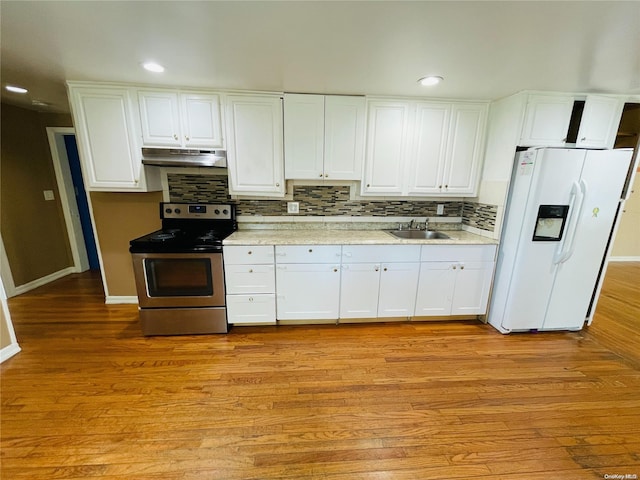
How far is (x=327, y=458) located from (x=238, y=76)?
2.74 meters

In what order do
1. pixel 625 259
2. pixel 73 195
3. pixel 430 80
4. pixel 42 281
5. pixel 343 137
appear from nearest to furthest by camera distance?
pixel 430 80 → pixel 343 137 → pixel 42 281 → pixel 73 195 → pixel 625 259

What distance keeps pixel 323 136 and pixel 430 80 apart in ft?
3.37

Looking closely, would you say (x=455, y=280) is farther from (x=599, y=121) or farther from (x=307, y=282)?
(x=599, y=121)

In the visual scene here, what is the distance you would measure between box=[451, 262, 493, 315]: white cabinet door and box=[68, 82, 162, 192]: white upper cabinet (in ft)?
10.9

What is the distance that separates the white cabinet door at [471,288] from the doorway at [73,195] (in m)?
4.71

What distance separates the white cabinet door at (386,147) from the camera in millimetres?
2627

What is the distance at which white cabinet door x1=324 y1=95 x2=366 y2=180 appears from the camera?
8.43 feet

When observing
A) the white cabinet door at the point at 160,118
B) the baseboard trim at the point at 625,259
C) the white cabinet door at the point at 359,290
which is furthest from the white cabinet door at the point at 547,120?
the baseboard trim at the point at 625,259

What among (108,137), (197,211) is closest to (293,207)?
(197,211)

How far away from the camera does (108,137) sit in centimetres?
245

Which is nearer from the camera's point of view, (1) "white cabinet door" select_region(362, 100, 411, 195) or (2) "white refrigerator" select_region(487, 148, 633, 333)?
(2) "white refrigerator" select_region(487, 148, 633, 333)

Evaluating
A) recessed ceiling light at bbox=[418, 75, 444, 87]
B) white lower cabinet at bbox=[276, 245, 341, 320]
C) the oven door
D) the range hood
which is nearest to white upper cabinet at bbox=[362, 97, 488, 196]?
recessed ceiling light at bbox=[418, 75, 444, 87]

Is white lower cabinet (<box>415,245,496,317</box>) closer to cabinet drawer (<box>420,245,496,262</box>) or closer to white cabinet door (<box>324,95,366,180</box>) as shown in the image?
cabinet drawer (<box>420,245,496,262</box>)

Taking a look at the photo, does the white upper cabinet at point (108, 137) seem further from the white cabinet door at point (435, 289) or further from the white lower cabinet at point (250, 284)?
the white cabinet door at point (435, 289)
